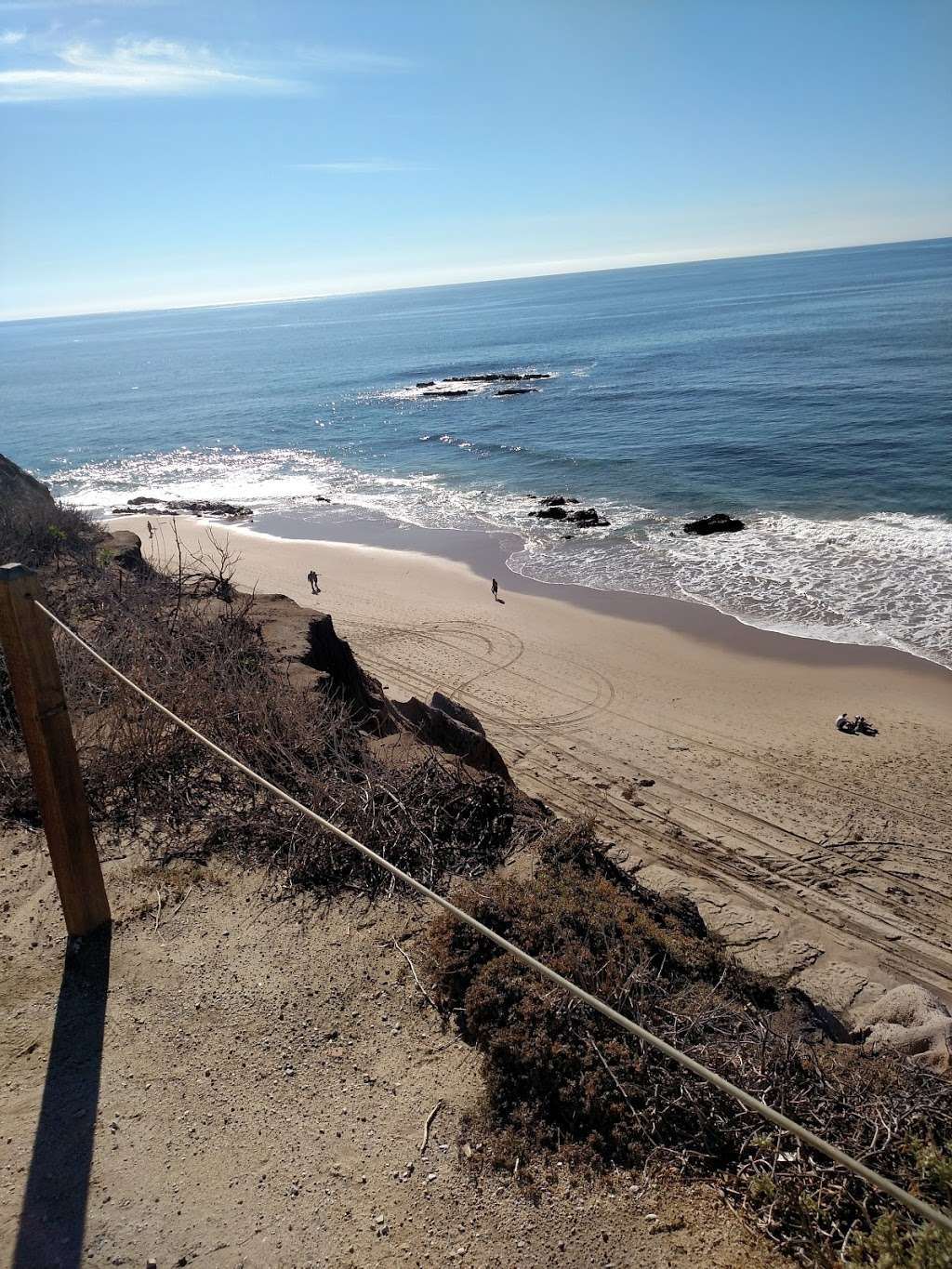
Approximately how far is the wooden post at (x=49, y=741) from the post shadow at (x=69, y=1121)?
0.94 feet

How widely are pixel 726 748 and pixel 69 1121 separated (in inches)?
399

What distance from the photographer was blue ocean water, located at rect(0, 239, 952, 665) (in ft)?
65.0

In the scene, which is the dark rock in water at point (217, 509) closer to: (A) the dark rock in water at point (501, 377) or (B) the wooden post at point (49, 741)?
(B) the wooden post at point (49, 741)

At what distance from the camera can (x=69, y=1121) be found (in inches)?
140

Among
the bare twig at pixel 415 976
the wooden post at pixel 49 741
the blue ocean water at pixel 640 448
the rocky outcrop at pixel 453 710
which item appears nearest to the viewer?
the wooden post at pixel 49 741

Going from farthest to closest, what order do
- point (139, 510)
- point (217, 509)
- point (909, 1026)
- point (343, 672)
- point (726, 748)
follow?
point (139, 510), point (217, 509), point (726, 748), point (343, 672), point (909, 1026)

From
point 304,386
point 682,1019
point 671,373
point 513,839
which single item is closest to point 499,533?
point 513,839

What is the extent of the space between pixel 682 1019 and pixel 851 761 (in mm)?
8886

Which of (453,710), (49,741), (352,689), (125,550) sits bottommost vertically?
(453,710)

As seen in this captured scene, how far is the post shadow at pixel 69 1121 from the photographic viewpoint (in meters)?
3.08

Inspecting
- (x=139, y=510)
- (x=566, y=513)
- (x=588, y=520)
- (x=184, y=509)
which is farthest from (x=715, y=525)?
(x=139, y=510)

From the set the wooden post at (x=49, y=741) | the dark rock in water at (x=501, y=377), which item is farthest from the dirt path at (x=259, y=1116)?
the dark rock in water at (x=501, y=377)

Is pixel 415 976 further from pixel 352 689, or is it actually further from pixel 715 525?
pixel 715 525

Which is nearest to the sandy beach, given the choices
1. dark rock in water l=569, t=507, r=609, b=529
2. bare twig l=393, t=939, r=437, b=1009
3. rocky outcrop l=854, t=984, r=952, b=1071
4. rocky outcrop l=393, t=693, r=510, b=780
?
rocky outcrop l=854, t=984, r=952, b=1071
